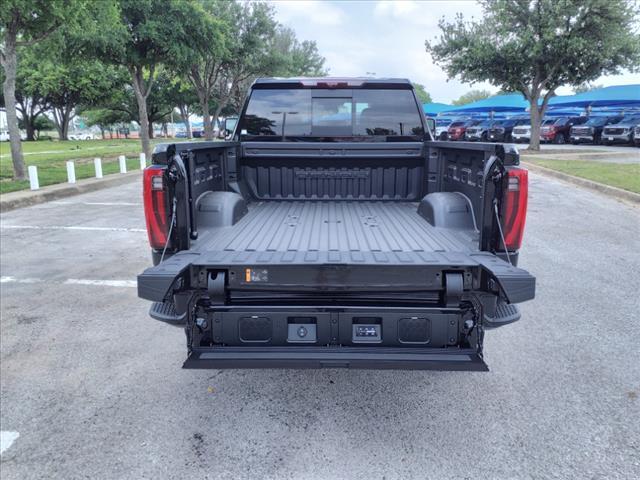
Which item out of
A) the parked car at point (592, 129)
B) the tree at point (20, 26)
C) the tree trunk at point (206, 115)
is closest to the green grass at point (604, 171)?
the parked car at point (592, 129)

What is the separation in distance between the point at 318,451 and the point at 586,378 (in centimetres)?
209

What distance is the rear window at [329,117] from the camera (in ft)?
16.7

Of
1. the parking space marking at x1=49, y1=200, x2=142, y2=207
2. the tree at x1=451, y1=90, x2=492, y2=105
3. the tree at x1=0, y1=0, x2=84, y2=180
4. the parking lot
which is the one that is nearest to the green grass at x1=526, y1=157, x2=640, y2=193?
the parking lot

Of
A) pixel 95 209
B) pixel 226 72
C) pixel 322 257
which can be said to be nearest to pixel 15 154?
pixel 95 209

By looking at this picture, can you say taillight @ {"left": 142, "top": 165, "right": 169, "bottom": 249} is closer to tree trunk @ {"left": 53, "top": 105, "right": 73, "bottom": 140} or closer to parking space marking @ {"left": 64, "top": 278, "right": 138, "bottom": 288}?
parking space marking @ {"left": 64, "top": 278, "right": 138, "bottom": 288}

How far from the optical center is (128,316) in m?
4.79

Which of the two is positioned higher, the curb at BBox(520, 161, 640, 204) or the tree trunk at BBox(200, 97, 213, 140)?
the tree trunk at BBox(200, 97, 213, 140)

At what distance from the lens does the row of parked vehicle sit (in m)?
28.5

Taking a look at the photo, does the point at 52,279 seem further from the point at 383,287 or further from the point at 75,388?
the point at 383,287

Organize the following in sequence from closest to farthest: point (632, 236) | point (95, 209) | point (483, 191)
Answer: point (483, 191) → point (632, 236) → point (95, 209)

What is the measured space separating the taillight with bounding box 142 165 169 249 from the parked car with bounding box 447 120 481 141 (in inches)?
1349

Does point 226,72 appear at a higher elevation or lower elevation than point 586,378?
higher

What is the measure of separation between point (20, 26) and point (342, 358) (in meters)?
14.4

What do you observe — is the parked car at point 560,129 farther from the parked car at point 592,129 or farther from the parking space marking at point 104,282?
the parking space marking at point 104,282
